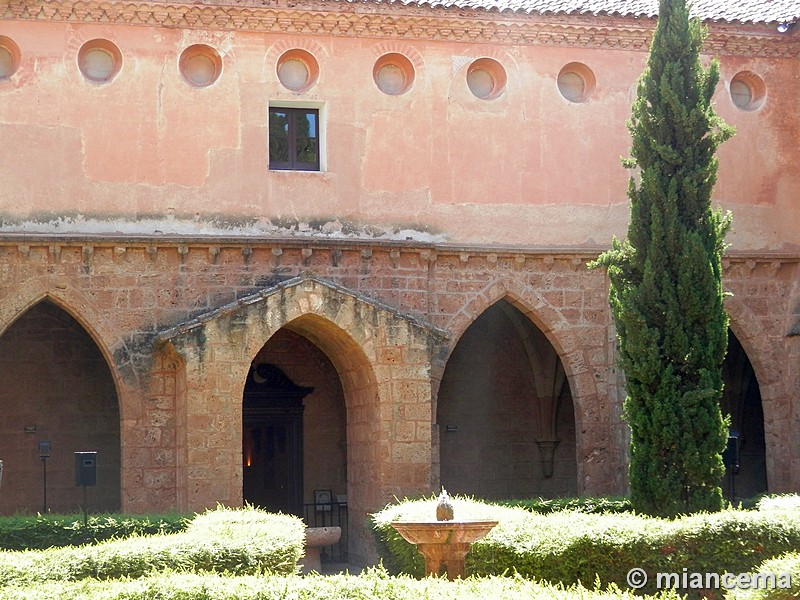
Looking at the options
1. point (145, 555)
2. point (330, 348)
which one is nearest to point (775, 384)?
point (330, 348)

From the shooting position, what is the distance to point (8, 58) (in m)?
17.8

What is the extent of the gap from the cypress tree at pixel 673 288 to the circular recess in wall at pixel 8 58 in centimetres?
803

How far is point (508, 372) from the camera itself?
22.2 m

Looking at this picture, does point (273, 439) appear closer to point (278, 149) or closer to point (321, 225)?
point (321, 225)

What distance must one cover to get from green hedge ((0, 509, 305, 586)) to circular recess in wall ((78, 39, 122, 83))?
8.70 meters

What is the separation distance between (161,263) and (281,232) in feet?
5.47

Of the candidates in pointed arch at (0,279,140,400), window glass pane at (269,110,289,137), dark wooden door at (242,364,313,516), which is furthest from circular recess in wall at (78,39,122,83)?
dark wooden door at (242,364,313,516)

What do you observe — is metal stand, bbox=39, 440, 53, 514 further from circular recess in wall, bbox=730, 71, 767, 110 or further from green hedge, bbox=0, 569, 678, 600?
circular recess in wall, bbox=730, 71, 767, 110

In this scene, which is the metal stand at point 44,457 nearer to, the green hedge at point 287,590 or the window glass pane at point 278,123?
the window glass pane at point 278,123

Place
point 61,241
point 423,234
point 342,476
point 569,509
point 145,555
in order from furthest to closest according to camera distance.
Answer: point 342,476 → point 423,234 → point 61,241 → point 569,509 → point 145,555

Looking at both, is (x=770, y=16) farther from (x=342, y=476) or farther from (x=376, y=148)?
(x=342, y=476)

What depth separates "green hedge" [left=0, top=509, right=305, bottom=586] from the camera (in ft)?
32.3

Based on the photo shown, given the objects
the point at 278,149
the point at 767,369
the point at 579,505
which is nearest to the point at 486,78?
the point at 278,149

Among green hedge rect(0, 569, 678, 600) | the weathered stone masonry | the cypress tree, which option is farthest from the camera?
the weathered stone masonry
